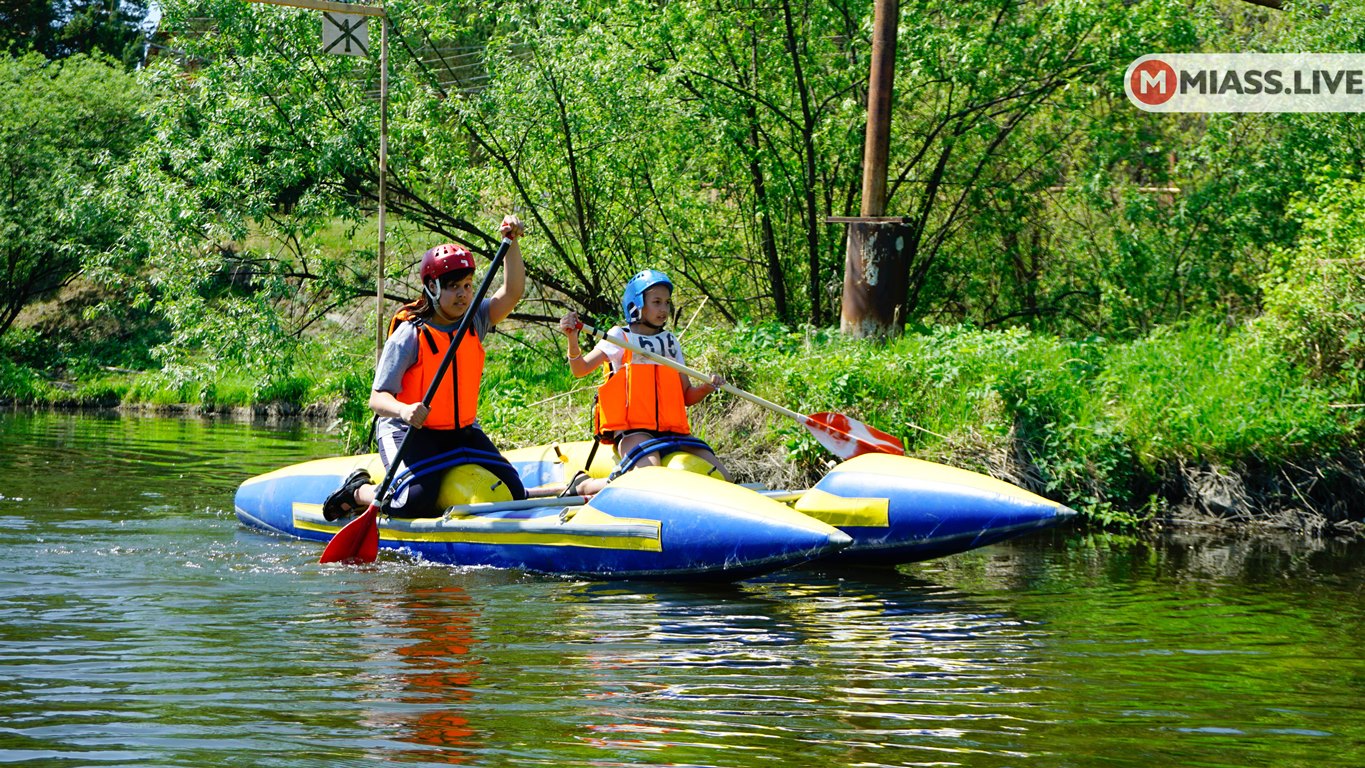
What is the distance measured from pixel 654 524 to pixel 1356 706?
301cm

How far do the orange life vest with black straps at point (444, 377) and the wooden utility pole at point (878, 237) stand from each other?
13.5ft

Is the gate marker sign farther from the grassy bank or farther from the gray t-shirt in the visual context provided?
the gray t-shirt

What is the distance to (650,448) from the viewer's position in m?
7.43

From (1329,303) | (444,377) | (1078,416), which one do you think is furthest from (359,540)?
(1329,303)

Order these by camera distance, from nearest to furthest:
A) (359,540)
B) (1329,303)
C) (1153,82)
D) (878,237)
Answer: (359,540), (1329,303), (878,237), (1153,82)

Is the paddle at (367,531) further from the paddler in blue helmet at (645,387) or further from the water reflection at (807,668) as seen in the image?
the water reflection at (807,668)

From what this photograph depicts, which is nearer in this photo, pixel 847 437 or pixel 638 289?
pixel 638 289

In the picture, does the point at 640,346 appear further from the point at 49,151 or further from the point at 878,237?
the point at 49,151

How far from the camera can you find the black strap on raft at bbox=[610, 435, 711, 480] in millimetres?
7426

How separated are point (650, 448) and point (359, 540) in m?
1.51

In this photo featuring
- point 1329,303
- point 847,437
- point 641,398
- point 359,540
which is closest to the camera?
point 359,540

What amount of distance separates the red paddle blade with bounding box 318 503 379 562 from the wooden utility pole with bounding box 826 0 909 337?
464 centimetres

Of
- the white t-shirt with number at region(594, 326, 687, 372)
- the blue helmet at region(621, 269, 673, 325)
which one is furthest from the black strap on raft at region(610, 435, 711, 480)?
the blue helmet at region(621, 269, 673, 325)

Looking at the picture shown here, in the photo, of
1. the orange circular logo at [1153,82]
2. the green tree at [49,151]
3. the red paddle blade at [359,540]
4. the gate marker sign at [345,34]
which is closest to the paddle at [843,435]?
the red paddle blade at [359,540]
